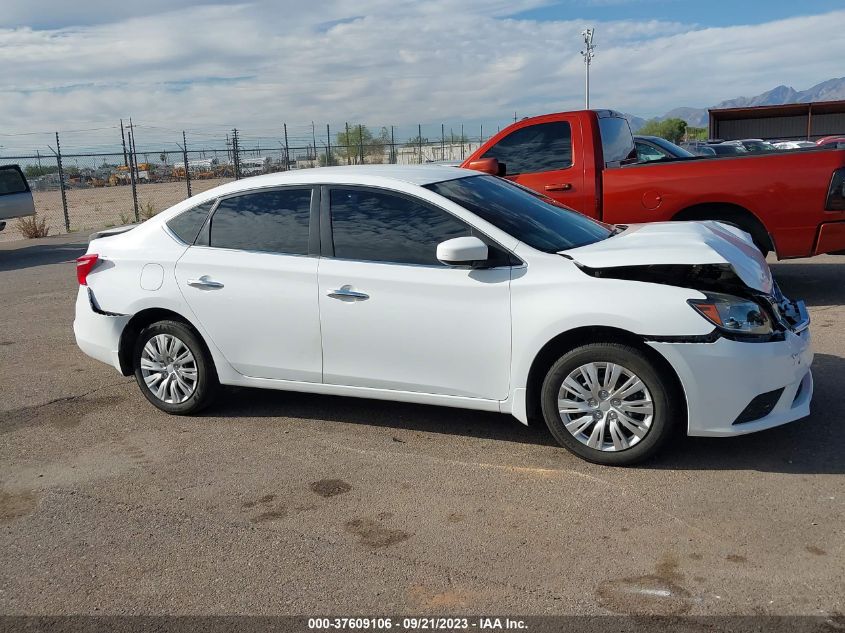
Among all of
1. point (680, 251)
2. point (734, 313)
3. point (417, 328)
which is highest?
point (680, 251)

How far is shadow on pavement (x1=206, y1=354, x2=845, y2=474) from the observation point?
462 cm

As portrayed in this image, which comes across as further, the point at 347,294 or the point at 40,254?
the point at 40,254

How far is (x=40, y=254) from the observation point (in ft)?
54.2

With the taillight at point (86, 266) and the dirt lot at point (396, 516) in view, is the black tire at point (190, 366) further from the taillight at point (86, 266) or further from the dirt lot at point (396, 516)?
the taillight at point (86, 266)

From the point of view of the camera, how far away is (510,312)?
474 cm

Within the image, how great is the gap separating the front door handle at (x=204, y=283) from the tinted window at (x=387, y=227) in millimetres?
876

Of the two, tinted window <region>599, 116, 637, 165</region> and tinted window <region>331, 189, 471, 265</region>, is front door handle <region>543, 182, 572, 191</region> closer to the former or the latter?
tinted window <region>599, 116, 637, 165</region>

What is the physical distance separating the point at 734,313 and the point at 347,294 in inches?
87.6

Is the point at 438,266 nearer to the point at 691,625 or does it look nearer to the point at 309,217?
the point at 309,217

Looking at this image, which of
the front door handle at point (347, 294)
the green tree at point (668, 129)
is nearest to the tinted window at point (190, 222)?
the front door handle at point (347, 294)

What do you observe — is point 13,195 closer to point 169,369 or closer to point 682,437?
point 169,369

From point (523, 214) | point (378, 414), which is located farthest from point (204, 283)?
point (523, 214)

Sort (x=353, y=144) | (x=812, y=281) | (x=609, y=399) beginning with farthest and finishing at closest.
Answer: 1. (x=353, y=144)
2. (x=812, y=281)
3. (x=609, y=399)

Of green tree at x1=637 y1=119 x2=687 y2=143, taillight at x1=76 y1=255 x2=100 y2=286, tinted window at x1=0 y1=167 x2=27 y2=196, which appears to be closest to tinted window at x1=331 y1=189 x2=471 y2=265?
taillight at x1=76 y1=255 x2=100 y2=286
